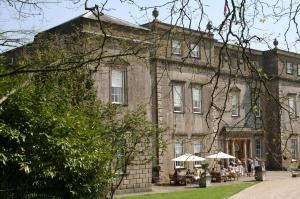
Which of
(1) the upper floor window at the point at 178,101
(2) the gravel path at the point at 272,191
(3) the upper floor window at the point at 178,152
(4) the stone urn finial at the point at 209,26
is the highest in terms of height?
(1) the upper floor window at the point at 178,101

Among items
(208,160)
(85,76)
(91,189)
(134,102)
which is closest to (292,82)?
(208,160)

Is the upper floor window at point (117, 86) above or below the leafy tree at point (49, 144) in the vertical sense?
above

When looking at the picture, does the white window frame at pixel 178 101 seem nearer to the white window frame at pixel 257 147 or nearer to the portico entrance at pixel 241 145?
the portico entrance at pixel 241 145

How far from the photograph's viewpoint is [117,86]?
28.4m

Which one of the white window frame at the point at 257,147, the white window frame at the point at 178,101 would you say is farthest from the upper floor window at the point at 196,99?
the white window frame at the point at 257,147

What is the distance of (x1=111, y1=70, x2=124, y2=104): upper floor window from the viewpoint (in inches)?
1110

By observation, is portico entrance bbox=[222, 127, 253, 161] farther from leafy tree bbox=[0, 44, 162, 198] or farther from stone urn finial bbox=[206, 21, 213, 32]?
stone urn finial bbox=[206, 21, 213, 32]

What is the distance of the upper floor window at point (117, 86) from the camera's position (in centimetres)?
2819

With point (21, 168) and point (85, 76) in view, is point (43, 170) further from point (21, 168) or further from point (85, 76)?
point (85, 76)

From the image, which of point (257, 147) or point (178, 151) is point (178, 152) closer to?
point (178, 151)

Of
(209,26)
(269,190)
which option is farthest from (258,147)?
(209,26)

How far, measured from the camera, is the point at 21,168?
13688 mm

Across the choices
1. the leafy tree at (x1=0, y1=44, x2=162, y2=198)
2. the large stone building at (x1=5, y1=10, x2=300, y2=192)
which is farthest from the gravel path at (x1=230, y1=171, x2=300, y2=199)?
the leafy tree at (x1=0, y1=44, x2=162, y2=198)

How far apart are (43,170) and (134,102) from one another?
14.7m
